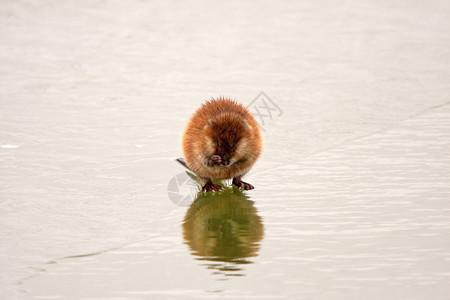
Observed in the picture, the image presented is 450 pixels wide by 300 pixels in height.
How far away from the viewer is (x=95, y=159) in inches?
283

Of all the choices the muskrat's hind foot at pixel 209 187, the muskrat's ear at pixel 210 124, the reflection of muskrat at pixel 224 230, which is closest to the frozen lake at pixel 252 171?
the reflection of muskrat at pixel 224 230

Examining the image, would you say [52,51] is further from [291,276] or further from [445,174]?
[291,276]

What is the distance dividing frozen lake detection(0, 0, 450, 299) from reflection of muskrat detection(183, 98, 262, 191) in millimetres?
218

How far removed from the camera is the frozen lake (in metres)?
4.66

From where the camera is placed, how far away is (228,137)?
6.25 metres

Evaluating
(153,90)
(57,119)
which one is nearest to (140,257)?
(57,119)

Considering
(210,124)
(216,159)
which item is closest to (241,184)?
(216,159)

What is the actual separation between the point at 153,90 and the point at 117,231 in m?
4.38

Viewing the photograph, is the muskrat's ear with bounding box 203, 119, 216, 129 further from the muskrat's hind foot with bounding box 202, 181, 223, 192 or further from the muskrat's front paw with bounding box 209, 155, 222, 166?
the muskrat's hind foot with bounding box 202, 181, 223, 192

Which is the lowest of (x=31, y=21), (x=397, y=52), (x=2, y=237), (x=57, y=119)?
(x=2, y=237)

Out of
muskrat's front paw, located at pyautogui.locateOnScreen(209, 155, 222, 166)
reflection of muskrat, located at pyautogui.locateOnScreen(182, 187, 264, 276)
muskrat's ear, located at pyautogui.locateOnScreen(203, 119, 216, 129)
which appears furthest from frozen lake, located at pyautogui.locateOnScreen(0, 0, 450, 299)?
muskrat's ear, located at pyautogui.locateOnScreen(203, 119, 216, 129)

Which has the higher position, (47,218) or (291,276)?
(47,218)

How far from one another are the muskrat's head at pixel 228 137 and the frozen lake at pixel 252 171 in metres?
0.36

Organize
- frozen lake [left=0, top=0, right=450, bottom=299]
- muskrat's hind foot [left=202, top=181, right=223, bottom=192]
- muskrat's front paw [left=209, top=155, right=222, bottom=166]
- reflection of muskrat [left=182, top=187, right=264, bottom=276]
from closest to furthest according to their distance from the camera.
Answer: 1. frozen lake [left=0, top=0, right=450, bottom=299]
2. reflection of muskrat [left=182, top=187, right=264, bottom=276]
3. muskrat's front paw [left=209, top=155, right=222, bottom=166]
4. muskrat's hind foot [left=202, top=181, right=223, bottom=192]
